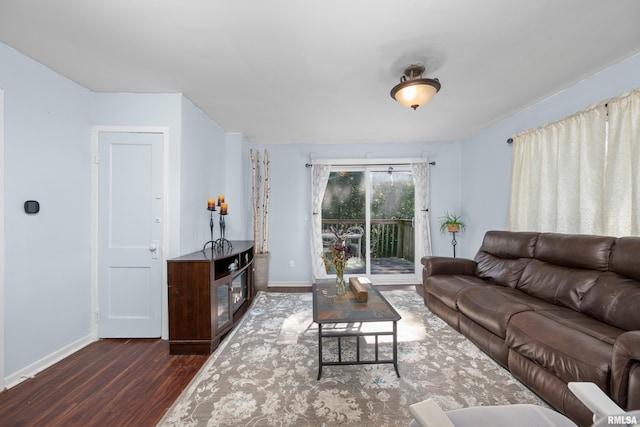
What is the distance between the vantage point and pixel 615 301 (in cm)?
186

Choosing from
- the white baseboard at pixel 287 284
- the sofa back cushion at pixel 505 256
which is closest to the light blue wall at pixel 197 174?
the white baseboard at pixel 287 284

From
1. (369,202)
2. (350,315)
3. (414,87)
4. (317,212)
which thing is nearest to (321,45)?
(414,87)

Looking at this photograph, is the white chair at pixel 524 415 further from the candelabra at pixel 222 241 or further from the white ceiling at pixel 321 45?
the candelabra at pixel 222 241

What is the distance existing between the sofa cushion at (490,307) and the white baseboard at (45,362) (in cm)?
370

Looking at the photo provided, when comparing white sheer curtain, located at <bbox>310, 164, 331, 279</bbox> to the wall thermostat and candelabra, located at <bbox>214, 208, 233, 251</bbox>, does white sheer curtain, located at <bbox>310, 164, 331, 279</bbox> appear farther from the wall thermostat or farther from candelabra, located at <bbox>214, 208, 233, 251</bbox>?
the wall thermostat

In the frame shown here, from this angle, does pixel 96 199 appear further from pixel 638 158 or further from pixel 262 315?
pixel 638 158

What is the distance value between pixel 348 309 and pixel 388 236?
115 inches

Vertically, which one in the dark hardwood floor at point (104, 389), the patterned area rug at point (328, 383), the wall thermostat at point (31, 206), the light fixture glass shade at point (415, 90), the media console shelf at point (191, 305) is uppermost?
the light fixture glass shade at point (415, 90)

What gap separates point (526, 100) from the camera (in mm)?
3057

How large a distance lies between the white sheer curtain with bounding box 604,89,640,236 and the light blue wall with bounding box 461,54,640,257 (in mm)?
183

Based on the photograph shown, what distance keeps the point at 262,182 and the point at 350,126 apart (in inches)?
71.5

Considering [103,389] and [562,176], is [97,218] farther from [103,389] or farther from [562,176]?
[562,176]

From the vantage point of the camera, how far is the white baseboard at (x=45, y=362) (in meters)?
1.98

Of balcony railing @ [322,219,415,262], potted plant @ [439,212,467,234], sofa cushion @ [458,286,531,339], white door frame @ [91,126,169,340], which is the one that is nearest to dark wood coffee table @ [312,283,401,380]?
sofa cushion @ [458,286,531,339]
